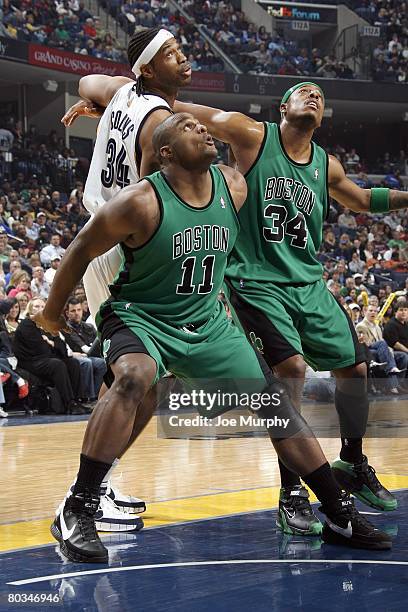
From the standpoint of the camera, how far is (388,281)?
18516 millimetres

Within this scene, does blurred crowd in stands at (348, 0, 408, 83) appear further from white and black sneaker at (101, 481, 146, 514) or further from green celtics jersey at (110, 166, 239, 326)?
green celtics jersey at (110, 166, 239, 326)

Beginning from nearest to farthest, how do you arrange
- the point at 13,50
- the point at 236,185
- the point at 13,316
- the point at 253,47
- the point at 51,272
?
the point at 236,185, the point at 13,316, the point at 51,272, the point at 13,50, the point at 253,47

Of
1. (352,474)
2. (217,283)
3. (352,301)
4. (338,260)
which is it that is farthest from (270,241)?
(338,260)

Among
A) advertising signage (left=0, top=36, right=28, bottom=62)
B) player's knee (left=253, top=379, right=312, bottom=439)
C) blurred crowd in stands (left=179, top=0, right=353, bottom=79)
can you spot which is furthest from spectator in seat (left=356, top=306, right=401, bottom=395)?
blurred crowd in stands (left=179, top=0, right=353, bottom=79)

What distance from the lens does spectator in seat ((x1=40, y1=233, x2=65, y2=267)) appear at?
46.1 ft

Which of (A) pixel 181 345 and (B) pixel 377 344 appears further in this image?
(B) pixel 377 344

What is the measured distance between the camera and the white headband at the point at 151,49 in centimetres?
402

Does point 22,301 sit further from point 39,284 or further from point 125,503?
point 125,503

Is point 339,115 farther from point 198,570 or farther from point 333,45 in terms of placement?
point 198,570

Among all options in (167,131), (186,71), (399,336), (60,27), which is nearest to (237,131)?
(186,71)

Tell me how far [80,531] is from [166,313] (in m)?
0.83

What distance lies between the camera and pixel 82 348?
10.4 meters

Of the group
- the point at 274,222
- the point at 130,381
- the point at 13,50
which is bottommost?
the point at 130,381

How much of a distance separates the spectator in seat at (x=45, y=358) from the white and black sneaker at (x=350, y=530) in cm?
588
